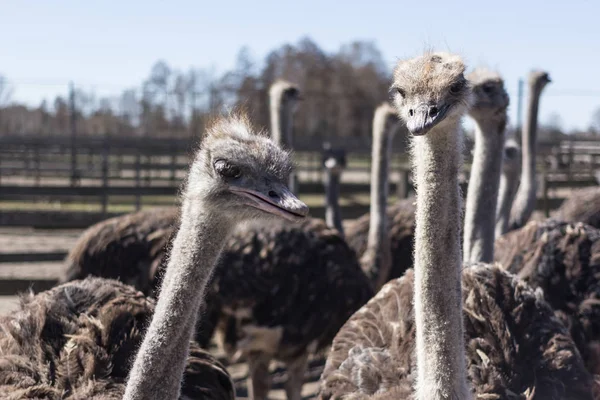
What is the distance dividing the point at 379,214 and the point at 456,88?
357cm

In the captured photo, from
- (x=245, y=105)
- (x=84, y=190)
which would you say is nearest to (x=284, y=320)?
(x=245, y=105)

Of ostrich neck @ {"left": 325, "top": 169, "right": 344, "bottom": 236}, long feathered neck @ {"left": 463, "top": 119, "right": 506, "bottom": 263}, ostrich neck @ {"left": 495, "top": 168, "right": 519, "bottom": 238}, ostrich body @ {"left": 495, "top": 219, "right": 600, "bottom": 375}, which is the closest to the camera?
ostrich body @ {"left": 495, "top": 219, "right": 600, "bottom": 375}

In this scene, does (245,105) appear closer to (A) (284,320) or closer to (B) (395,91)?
(B) (395,91)

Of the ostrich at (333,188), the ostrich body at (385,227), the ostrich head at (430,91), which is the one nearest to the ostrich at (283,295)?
the ostrich body at (385,227)

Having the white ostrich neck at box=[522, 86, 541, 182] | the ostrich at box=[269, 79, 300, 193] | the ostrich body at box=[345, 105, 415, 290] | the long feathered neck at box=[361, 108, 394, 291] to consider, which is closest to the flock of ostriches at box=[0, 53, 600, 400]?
the long feathered neck at box=[361, 108, 394, 291]

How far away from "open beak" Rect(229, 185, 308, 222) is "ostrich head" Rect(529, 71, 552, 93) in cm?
494

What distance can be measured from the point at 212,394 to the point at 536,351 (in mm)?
1133

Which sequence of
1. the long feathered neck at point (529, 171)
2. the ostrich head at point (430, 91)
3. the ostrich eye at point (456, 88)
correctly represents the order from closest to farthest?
the ostrich head at point (430, 91), the ostrich eye at point (456, 88), the long feathered neck at point (529, 171)

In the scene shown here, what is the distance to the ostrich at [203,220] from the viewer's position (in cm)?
212

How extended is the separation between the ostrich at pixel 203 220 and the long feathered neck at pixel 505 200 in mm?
3565

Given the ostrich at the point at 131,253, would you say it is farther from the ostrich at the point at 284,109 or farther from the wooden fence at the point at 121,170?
the ostrich at the point at 284,109

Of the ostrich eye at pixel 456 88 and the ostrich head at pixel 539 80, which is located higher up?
the ostrich head at pixel 539 80

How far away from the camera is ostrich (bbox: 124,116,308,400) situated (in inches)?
83.4

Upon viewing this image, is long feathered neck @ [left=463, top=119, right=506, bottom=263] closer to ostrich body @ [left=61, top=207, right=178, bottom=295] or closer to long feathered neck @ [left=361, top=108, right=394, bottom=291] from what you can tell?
long feathered neck @ [left=361, top=108, right=394, bottom=291]
